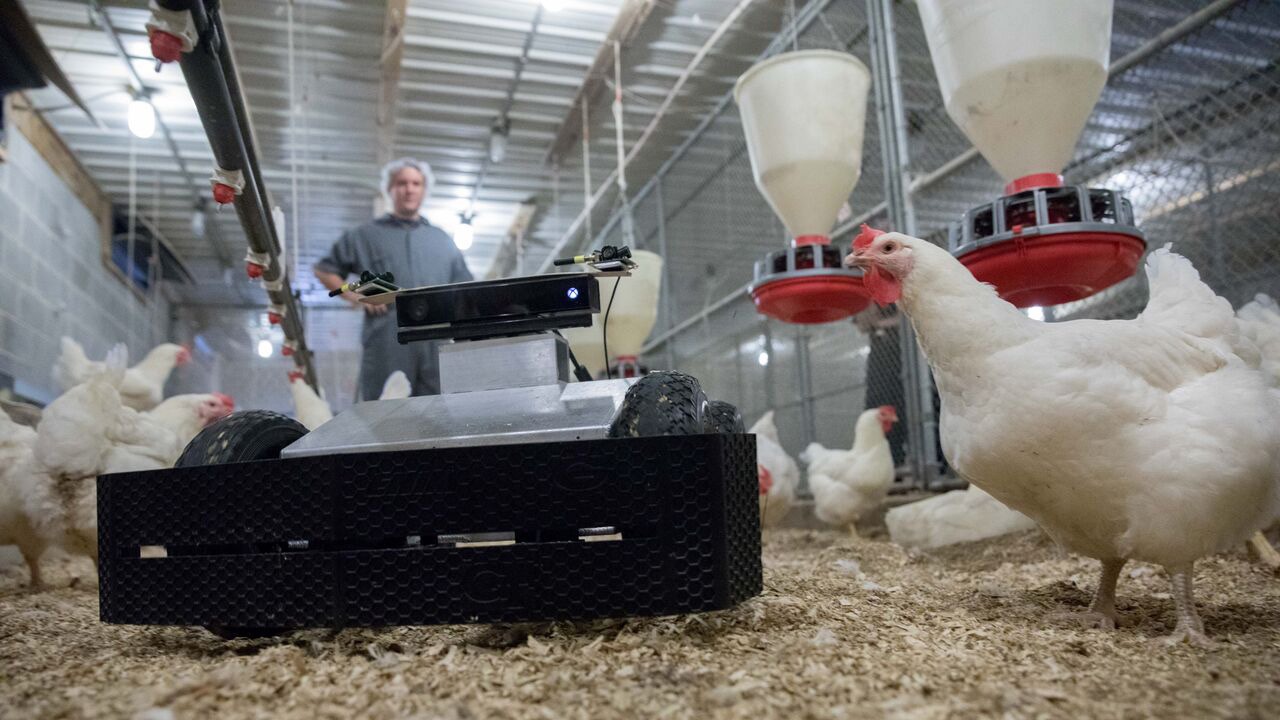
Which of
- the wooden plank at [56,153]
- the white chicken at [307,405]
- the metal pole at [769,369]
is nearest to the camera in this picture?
the white chicken at [307,405]

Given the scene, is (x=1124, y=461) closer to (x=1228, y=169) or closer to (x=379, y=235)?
(x=1228, y=169)

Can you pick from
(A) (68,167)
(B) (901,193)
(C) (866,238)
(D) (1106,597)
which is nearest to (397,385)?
(C) (866,238)

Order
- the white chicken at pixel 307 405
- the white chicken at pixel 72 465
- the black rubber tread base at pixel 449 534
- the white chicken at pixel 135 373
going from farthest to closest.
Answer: the white chicken at pixel 135 373
the white chicken at pixel 307 405
the white chicken at pixel 72 465
the black rubber tread base at pixel 449 534

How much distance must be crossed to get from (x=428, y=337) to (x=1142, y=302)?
2809mm

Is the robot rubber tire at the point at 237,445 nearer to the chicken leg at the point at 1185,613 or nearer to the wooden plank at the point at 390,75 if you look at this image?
the chicken leg at the point at 1185,613

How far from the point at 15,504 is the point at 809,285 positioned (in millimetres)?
2618

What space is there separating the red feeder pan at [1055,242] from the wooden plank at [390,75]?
382 cm

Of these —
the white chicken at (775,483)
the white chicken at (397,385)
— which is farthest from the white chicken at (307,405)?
the white chicken at (775,483)

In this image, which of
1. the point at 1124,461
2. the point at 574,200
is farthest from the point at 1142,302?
the point at 574,200

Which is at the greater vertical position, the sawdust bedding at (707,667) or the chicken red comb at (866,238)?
the chicken red comb at (866,238)

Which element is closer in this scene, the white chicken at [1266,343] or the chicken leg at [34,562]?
the white chicken at [1266,343]

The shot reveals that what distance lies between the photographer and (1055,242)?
193cm

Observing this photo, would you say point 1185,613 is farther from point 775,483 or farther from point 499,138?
point 499,138

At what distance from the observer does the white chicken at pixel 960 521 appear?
117 inches
